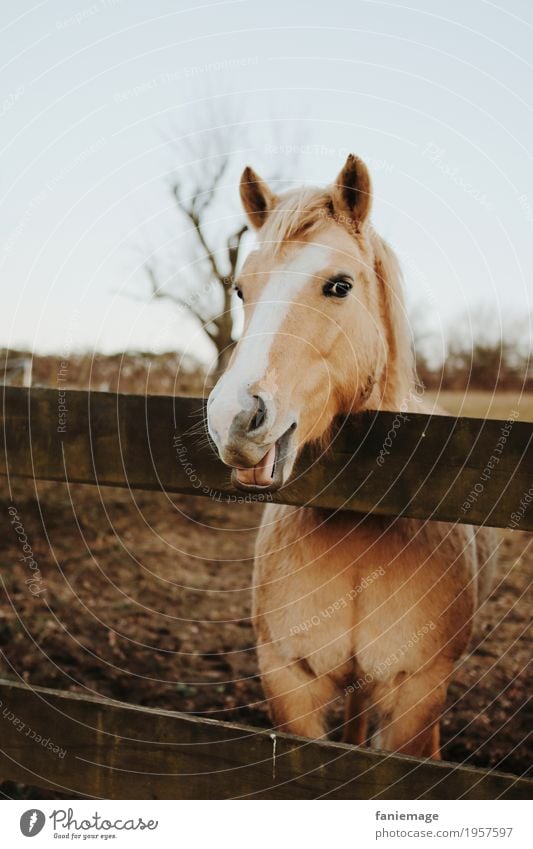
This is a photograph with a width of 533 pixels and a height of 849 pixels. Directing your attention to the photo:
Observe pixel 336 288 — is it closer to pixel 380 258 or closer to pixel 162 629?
pixel 380 258

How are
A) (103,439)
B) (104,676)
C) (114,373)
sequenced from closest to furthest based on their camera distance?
1. (103,439)
2. (104,676)
3. (114,373)

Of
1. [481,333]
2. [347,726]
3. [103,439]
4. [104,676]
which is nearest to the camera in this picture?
[103,439]

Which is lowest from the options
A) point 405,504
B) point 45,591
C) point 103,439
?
point 45,591

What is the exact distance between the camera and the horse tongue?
1935mm

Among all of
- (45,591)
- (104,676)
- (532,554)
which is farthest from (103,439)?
(532,554)

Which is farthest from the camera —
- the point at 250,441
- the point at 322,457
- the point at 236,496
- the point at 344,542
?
the point at 344,542

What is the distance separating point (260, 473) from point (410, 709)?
132cm

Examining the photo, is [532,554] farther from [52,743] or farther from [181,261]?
[52,743]

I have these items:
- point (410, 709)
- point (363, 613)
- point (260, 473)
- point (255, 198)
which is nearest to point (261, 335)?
point (260, 473)

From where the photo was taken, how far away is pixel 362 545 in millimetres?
2541

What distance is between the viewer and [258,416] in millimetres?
1863

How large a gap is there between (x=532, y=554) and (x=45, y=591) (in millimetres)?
6397
